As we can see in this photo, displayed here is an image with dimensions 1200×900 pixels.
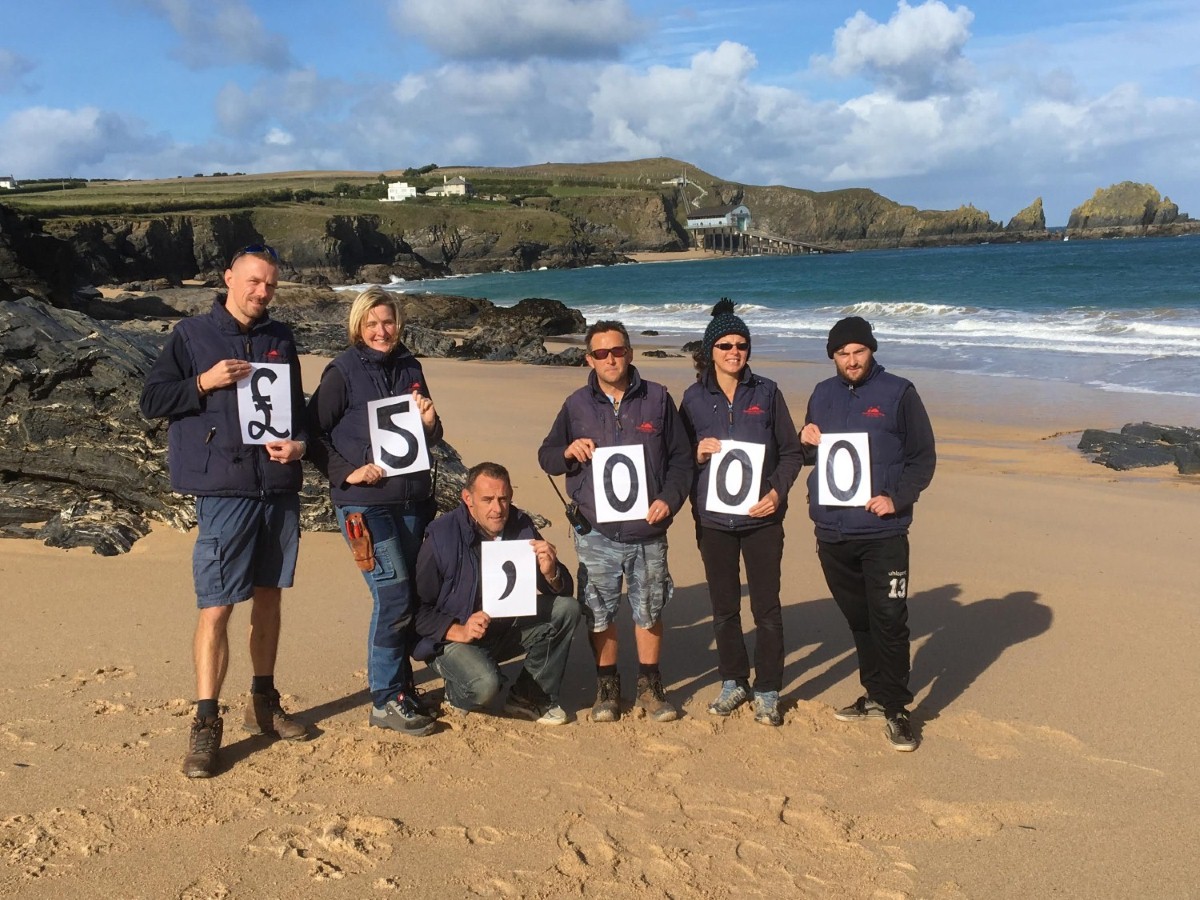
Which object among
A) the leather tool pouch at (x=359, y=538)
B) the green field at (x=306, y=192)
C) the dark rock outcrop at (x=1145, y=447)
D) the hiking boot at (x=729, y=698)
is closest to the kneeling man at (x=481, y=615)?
the leather tool pouch at (x=359, y=538)

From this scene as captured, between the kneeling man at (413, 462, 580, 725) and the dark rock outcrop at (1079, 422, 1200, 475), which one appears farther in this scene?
the dark rock outcrop at (1079, 422, 1200, 475)

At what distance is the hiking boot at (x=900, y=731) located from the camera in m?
4.39

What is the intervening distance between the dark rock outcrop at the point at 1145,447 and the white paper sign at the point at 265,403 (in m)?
9.22

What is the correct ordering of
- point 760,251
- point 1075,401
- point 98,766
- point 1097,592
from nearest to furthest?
point 98,766 < point 1097,592 < point 1075,401 < point 760,251

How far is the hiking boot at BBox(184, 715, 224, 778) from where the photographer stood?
3951 millimetres

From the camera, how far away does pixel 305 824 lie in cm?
361

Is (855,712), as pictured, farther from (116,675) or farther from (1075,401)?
(1075,401)

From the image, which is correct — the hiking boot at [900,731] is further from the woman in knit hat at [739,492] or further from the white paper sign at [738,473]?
the white paper sign at [738,473]

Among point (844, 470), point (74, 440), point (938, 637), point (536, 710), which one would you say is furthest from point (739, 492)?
point (74, 440)

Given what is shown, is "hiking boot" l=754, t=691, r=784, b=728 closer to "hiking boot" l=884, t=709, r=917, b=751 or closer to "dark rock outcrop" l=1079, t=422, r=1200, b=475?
"hiking boot" l=884, t=709, r=917, b=751

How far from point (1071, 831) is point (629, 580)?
2.09 metres

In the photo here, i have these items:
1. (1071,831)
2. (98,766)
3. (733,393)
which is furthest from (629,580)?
(98,766)

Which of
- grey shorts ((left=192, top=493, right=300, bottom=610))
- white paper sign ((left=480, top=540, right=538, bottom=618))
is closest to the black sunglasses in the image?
grey shorts ((left=192, top=493, right=300, bottom=610))

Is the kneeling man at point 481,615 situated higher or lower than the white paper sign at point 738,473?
lower
